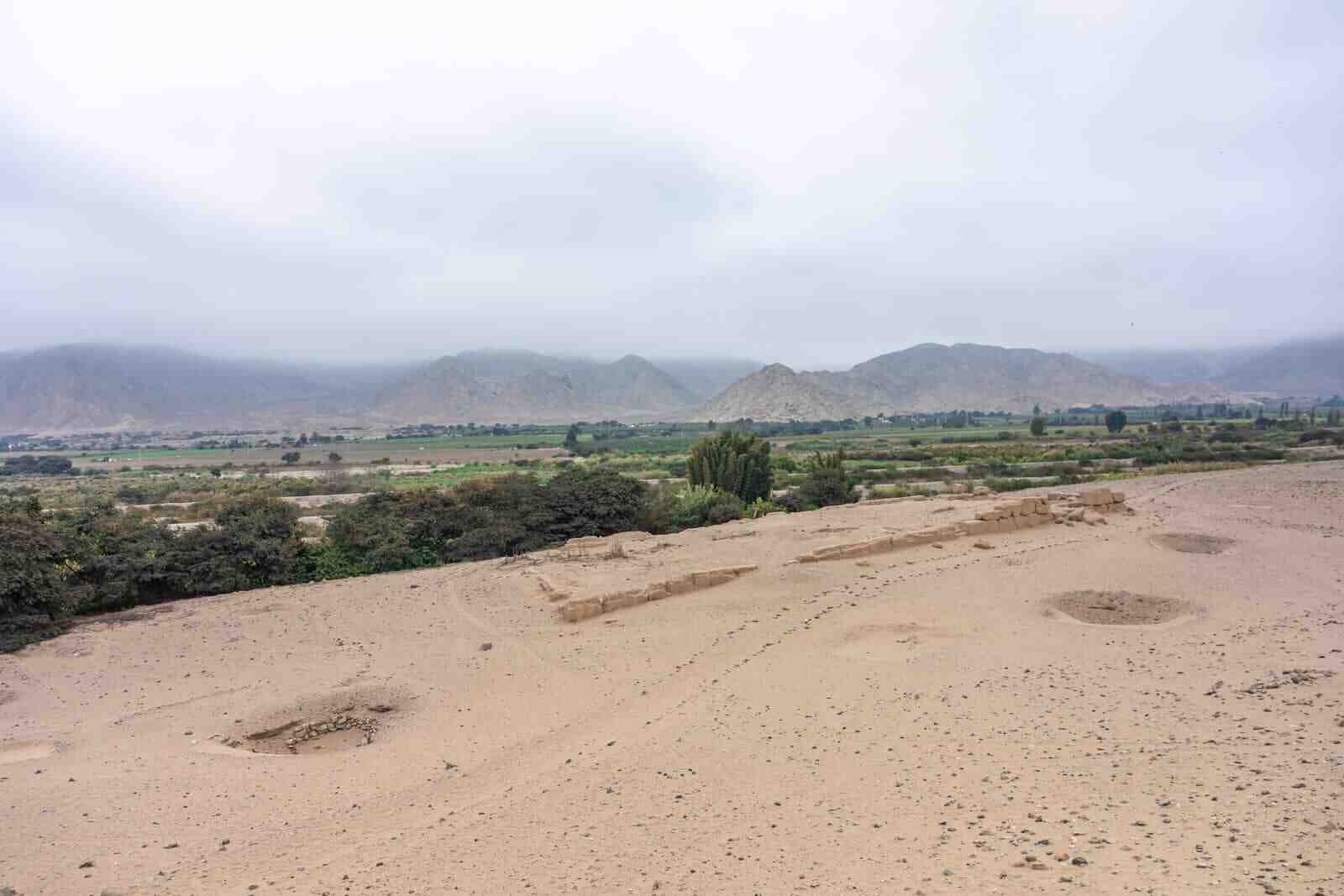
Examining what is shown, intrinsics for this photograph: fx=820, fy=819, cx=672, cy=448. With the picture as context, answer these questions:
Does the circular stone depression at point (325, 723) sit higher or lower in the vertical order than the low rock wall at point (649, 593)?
lower

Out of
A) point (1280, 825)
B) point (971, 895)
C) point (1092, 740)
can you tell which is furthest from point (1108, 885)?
point (1092, 740)

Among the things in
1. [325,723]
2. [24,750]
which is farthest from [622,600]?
[24,750]

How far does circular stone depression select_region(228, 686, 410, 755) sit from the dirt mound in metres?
18.8

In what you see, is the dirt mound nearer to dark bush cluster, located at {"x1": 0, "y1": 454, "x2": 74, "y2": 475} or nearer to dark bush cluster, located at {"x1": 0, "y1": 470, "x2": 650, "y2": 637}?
dark bush cluster, located at {"x1": 0, "y1": 470, "x2": 650, "y2": 637}

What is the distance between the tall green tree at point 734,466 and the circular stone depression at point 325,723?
→ 77.0 ft

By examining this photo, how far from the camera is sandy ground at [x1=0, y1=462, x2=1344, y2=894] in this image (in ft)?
22.7

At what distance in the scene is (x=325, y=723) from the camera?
1214 centimetres

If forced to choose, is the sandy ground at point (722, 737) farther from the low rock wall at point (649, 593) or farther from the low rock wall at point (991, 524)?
the low rock wall at point (991, 524)

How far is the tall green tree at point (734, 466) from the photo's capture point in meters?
35.8

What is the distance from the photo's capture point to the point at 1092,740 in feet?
29.0

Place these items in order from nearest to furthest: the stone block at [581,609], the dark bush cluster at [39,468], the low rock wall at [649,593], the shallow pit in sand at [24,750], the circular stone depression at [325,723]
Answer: the shallow pit in sand at [24,750] → the circular stone depression at [325,723] → the stone block at [581,609] → the low rock wall at [649,593] → the dark bush cluster at [39,468]

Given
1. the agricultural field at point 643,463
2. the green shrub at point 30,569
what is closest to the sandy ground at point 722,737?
the green shrub at point 30,569

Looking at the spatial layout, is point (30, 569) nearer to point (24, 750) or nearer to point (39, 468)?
point (24, 750)

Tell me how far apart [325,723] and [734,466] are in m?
25.0
